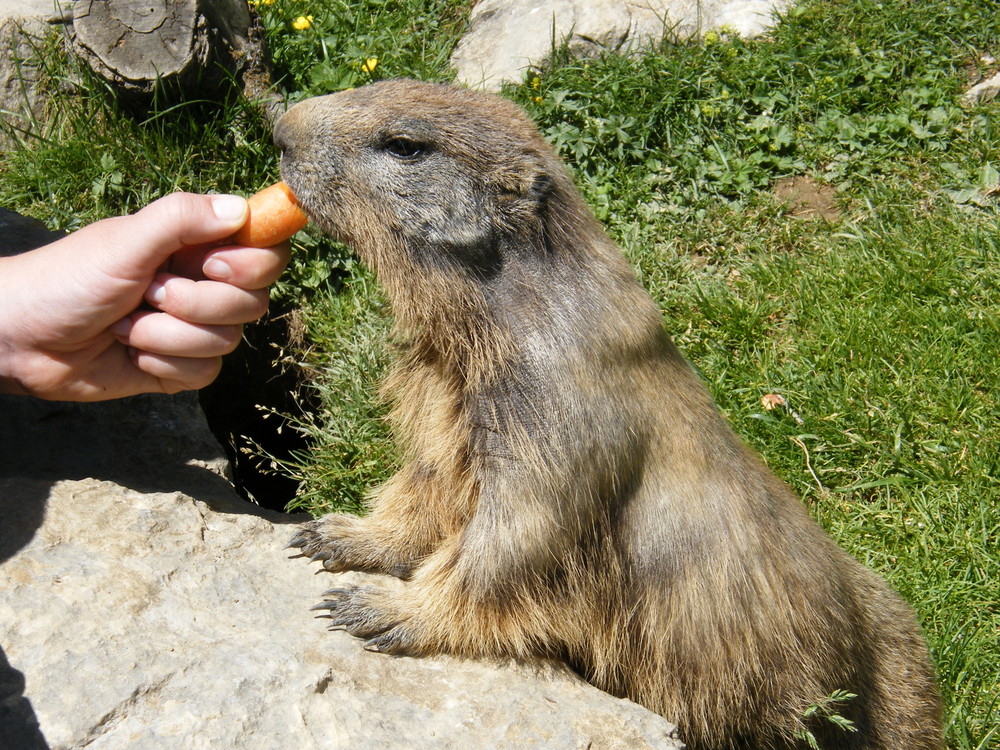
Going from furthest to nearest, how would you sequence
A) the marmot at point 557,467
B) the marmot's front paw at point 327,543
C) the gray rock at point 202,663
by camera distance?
the marmot's front paw at point 327,543, the marmot at point 557,467, the gray rock at point 202,663

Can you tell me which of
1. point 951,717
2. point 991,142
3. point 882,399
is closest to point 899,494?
point 882,399

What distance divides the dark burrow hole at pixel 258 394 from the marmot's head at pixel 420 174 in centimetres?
218

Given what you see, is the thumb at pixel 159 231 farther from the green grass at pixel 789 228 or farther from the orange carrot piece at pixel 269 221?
the green grass at pixel 789 228

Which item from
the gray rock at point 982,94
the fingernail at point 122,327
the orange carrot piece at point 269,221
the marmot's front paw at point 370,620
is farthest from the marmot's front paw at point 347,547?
the gray rock at point 982,94

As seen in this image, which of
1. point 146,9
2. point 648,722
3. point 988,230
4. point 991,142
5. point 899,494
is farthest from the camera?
point 991,142

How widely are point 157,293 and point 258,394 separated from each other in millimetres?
2399

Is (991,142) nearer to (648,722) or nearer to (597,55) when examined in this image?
(597,55)

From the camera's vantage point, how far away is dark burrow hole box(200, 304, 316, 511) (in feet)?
19.2

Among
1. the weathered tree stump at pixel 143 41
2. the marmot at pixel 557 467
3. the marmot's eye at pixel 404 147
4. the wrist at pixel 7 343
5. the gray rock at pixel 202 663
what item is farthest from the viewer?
the weathered tree stump at pixel 143 41

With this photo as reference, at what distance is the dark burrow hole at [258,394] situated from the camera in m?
5.86

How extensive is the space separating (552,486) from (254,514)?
4.79 feet

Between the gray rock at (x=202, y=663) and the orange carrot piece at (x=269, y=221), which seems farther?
the orange carrot piece at (x=269, y=221)

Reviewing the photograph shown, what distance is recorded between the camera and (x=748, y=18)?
774cm

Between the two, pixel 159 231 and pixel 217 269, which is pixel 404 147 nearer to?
pixel 217 269
